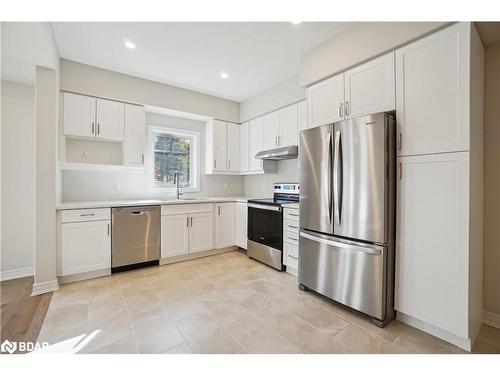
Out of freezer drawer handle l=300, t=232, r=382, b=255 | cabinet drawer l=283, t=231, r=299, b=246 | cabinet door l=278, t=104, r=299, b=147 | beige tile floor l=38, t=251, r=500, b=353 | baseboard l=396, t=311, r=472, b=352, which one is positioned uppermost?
cabinet door l=278, t=104, r=299, b=147

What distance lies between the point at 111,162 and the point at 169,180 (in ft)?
3.05

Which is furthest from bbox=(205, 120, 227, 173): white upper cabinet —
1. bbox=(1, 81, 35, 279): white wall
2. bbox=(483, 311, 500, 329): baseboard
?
bbox=(483, 311, 500, 329): baseboard

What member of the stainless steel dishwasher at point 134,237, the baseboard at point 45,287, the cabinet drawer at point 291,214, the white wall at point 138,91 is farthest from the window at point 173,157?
the cabinet drawer at point 291,214

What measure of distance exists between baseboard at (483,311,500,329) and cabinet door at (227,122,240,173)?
359 centimetres

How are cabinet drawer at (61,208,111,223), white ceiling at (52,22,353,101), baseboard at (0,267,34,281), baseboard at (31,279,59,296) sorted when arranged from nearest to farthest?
white ceiling at (52,22,353,101) < baseboard at (31,279,59,296) < cabinet drawer at (61,208,111,223) < baseboard at (0,267,34,281)

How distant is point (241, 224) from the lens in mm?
3928

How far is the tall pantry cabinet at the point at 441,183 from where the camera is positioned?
5.43 feet

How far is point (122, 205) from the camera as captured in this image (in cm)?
304

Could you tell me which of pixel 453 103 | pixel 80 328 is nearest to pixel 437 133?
pixel 453 103

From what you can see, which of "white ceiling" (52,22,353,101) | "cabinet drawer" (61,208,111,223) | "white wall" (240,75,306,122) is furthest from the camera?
"white wall" (240,75,306,122)

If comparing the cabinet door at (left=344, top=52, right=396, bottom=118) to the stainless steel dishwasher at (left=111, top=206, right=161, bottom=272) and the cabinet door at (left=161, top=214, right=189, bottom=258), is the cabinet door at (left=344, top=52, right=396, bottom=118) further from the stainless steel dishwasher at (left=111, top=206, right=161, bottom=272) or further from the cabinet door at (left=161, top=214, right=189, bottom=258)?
the stainless steel dishwasher at (left=111, top=206, right=161, bottom=272)

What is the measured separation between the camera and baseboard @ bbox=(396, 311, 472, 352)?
5.51 feet

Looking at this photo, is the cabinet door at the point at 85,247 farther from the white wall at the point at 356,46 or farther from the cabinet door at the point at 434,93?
the cabinet door at the point at 434,93
